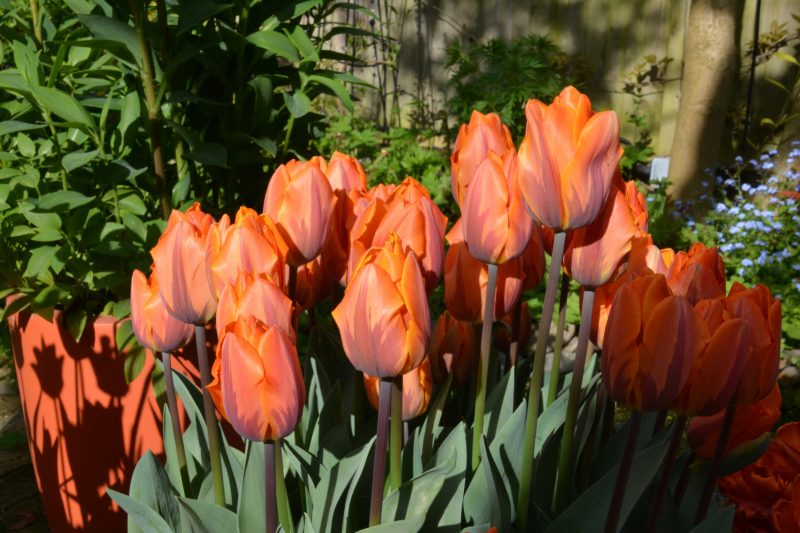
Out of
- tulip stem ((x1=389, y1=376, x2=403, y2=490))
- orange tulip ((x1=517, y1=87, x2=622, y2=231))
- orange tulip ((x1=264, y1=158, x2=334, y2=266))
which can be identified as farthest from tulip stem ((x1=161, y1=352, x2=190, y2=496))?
orange tulip ((x1=517, y1=87, x2=622, y2=231))

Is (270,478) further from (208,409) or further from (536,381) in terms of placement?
(536,381)

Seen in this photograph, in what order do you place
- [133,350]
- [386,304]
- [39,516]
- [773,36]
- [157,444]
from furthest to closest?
[773,36] < [39,516] < [157,444] < [133,350] < [386,304]

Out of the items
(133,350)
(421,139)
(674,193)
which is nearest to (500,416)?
(133,350)

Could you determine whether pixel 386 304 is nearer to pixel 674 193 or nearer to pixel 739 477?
pixel 739 477

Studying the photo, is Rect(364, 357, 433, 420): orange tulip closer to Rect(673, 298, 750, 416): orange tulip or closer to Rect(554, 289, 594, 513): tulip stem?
Rect(554, 289, 594, 513): tulip stem

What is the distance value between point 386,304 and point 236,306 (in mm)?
181

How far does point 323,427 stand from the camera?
1.27 metres

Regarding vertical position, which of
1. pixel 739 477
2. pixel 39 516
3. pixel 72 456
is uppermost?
pixel 739 477

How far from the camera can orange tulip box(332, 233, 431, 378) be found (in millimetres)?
864

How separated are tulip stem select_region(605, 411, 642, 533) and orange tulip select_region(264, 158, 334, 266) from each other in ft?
1.46

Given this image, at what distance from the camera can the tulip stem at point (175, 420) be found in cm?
116

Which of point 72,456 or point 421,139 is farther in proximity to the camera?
point 421,139

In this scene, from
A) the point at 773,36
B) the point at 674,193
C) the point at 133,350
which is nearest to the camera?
the point at 133,350

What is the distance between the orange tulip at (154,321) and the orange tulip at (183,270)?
2.4 inches
